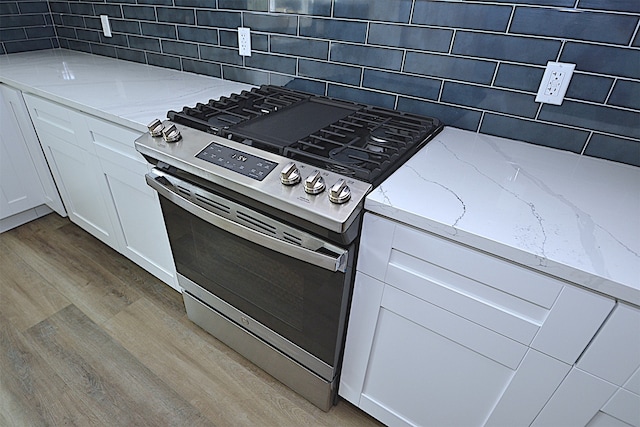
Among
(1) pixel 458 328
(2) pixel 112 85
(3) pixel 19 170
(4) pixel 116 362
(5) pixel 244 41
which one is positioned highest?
(5) pixel 244 41

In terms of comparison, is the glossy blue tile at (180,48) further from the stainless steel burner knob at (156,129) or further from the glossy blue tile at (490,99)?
the glossy blue tile at (490,99)

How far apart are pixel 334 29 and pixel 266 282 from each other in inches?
37.7

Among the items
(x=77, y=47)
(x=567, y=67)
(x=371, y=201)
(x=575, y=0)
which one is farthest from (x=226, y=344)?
(x=77, y=47)

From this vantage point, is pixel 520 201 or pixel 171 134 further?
pixel 171 134

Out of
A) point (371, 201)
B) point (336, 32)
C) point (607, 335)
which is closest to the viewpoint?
point (607, 335)

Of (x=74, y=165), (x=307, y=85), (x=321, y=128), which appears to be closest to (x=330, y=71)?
(x=307, y=85)

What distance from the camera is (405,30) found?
3.99ft

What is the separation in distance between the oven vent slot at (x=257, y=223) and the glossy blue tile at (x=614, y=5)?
102 centimetres

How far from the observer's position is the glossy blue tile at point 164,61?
1863 millimetres

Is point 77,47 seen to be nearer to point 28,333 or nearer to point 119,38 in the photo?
point 119,38

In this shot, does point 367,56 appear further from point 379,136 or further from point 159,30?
point 159,30

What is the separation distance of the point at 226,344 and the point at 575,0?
64.9 inches

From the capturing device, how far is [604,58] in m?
0.98

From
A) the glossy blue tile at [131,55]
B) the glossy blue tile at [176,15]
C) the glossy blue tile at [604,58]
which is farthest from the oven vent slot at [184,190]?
the glossy blue tile at [131,55]
